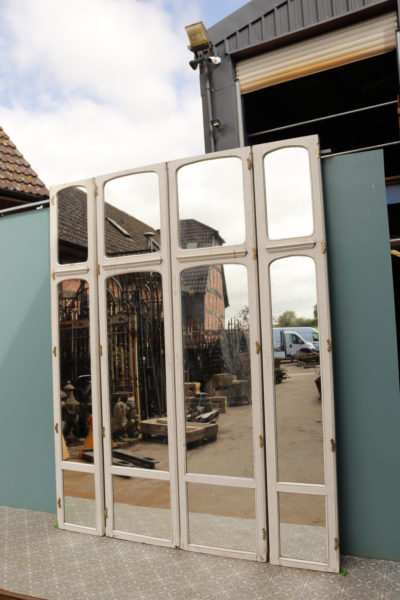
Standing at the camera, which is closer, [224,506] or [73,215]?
[224,506]

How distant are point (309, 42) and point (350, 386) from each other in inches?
195

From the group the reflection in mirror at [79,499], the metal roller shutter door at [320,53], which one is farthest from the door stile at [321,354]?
the metal roller shutter door at [320,53]

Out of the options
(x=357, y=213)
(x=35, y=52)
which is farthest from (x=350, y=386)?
(x=35, y=52)

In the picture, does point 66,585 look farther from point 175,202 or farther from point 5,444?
point 175,202

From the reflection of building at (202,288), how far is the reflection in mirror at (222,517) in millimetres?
1386

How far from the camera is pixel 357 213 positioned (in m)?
3.89

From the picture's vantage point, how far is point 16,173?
342 inches

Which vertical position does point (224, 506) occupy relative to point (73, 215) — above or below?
below

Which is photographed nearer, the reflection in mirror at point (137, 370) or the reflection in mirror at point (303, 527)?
the reflection in mirror at point (303, 527)

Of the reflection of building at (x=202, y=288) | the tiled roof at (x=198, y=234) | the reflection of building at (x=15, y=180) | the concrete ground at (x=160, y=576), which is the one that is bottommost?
the concrete ground at (x=160, y=576)

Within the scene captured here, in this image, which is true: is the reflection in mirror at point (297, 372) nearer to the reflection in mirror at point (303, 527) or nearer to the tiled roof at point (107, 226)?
the reflection in mirror at point (303, 527)

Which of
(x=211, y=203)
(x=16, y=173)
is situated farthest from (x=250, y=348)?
(x=16, y=173)

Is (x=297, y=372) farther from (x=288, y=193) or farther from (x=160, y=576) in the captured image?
(x=160, y=576)

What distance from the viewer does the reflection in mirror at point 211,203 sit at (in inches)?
161
